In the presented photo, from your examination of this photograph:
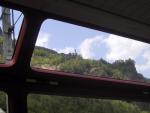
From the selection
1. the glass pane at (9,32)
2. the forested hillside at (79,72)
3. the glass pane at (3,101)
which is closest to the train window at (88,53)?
the forested hillside at (79,72)

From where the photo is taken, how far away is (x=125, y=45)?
139 inches

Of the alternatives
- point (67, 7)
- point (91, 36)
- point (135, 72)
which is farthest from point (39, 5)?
point (135, 72)

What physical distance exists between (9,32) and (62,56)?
54 cm

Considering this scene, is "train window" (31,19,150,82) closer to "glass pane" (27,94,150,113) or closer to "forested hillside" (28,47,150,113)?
"forested hillside" (28,47,150,113)

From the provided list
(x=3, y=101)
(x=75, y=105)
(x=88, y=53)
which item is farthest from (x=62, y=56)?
(x=3, y=101)

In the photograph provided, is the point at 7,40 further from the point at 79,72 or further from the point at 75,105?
the point at 75,105

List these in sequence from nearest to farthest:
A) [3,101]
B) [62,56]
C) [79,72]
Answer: [3,101]
[62,56]
[79,72]

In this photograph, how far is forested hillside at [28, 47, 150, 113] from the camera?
10.2 ft

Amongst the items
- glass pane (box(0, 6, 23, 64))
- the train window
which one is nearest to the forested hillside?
the train window

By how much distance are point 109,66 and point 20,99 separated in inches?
40.2

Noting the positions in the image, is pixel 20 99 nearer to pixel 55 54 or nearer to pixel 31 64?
pixel 31 64

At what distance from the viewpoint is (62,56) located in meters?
3.21

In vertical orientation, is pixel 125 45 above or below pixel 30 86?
above

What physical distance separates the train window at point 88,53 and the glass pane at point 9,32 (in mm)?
204
